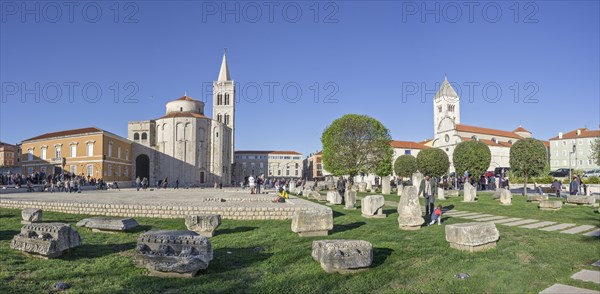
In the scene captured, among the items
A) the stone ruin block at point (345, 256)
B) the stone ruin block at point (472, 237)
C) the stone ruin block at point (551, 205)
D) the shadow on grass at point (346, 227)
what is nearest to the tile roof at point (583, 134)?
the stone ruin block at point (551, 205)

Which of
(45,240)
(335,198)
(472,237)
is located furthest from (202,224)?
(335,198)

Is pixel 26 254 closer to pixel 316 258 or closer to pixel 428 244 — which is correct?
pixel 316 258

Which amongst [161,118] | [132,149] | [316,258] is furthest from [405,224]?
[161,118]

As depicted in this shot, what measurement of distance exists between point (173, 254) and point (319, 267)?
2.46 meters

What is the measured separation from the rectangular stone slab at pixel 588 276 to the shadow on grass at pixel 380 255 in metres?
2.91

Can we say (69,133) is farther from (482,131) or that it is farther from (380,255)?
(482,131)

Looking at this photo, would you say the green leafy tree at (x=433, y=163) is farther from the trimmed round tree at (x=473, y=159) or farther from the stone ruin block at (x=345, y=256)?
the stone ruin block at (x=345, y=256)

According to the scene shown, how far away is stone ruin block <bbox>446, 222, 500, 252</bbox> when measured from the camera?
7.22 m

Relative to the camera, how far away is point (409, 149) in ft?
313

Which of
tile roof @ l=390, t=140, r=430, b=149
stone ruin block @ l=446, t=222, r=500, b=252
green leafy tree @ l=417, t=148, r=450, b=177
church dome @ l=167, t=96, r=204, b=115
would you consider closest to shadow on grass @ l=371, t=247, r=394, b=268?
stone ruin block @ l=446, t=222, r=500, b=252

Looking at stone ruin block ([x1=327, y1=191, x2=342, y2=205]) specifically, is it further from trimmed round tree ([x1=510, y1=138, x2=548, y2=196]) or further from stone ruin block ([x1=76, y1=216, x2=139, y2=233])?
trimmed round tree ([x1=510, y1=138, x2=548, y2=196])

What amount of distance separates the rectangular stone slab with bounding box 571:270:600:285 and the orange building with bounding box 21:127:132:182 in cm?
5337

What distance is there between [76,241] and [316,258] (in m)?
5.34

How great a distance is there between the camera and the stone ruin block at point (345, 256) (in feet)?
19.7
